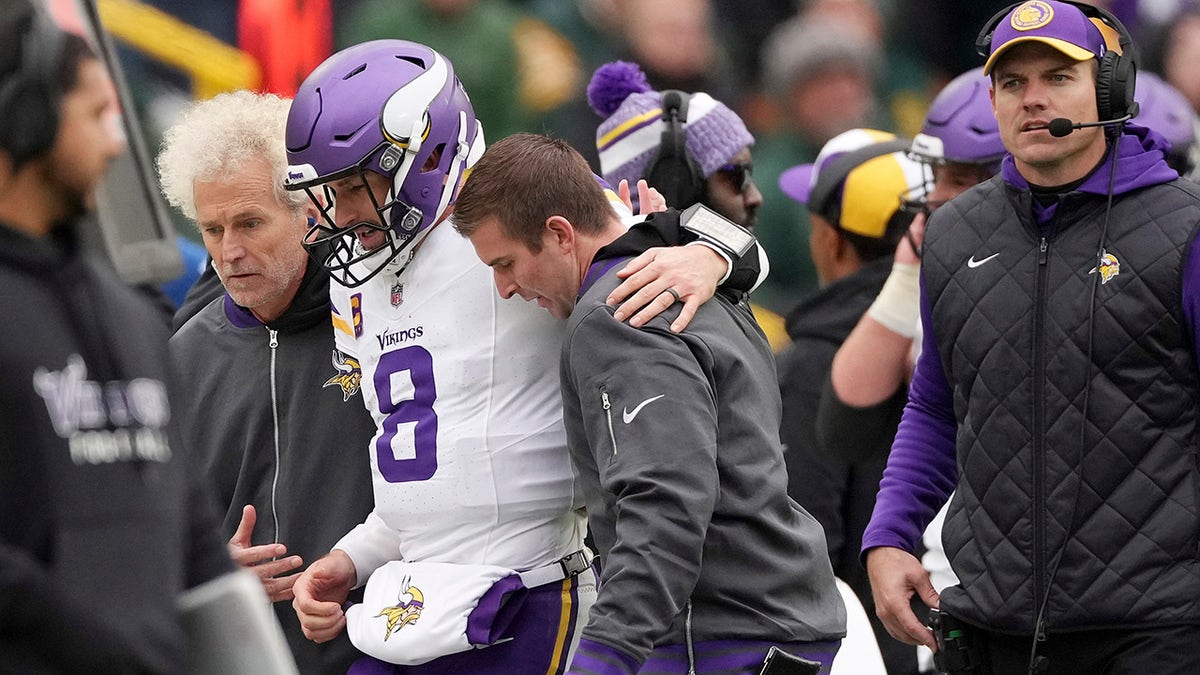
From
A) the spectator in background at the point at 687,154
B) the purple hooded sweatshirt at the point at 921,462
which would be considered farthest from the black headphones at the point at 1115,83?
the spectator in background at the point at 687,154

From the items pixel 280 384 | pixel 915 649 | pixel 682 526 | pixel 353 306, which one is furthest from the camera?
pixel 915 649

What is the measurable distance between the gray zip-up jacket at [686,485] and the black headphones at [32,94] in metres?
1.48

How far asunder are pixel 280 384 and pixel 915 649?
97.0 inches

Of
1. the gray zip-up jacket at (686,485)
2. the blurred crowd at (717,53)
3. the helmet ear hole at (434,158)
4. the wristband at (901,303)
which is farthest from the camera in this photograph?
the blurred crowd at (717,53)

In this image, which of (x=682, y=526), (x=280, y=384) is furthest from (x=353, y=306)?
(x=682, y=526)

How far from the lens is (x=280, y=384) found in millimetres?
4285

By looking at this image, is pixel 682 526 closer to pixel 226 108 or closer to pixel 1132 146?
pixel 1132 146

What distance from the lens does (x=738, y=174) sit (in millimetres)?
5719

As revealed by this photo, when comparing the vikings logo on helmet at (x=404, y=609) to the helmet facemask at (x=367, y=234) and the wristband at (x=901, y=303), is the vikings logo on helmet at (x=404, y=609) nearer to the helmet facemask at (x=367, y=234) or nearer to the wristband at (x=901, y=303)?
the helmet facemask at (x=367, y=234)

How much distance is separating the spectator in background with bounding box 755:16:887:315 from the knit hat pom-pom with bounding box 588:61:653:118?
87.9 inches

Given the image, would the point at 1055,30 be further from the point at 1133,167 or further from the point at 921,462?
the point at 921,462

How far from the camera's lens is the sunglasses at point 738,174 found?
5688 millimetres

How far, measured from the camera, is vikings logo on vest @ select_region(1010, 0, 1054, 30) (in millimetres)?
3811

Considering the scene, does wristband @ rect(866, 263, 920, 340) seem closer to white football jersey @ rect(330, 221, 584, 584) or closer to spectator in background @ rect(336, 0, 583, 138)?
white football jersey @ rect(330, 221, 584, 584)
